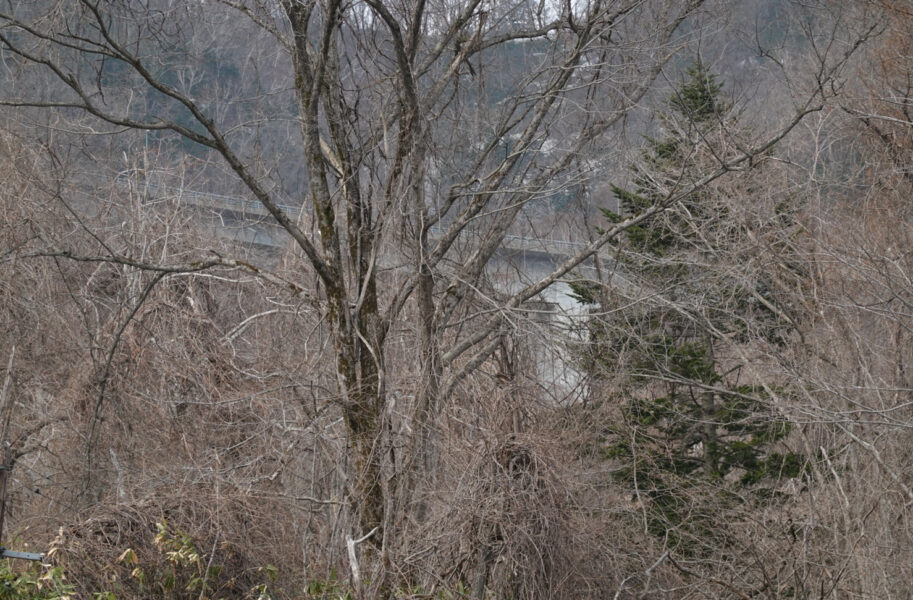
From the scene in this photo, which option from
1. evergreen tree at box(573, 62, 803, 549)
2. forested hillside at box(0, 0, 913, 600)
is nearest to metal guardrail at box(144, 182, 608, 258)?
forested hillside at box(0, 0, 913, 600)

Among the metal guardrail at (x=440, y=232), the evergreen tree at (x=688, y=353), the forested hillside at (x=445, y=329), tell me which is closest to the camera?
the forested hillside at (x=445, y=329)

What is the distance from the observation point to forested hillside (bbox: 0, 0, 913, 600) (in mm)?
7340

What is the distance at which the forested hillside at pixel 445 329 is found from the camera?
24.1ft

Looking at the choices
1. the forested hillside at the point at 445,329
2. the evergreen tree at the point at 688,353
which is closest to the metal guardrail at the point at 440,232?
the forested hillside at the point at 445,329

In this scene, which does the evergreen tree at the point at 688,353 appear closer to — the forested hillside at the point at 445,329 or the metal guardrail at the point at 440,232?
the forested hillside at the point at 445,329

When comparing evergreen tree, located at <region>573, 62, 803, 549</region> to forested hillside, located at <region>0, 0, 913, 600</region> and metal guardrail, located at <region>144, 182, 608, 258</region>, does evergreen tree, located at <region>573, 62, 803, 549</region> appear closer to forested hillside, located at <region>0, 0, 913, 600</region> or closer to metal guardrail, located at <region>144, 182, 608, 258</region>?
forested hillside, located at <region>0, 0, 913, 600</region>

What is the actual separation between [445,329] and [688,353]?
5668 mm

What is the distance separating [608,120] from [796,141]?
7.02m

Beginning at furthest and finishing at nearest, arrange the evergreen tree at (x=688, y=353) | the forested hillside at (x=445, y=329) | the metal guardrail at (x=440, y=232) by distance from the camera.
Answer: the evergreen tree at (x=688, y=353) < the metal guardrail at (x=440, y=232) < the forested hillside at (x=445, y=329)

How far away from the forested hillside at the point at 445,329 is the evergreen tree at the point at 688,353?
0.39 ft

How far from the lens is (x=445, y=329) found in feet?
32.9

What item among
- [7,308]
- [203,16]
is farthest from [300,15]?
[7,308]

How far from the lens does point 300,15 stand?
786 centimetres

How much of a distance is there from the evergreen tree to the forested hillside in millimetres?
120
